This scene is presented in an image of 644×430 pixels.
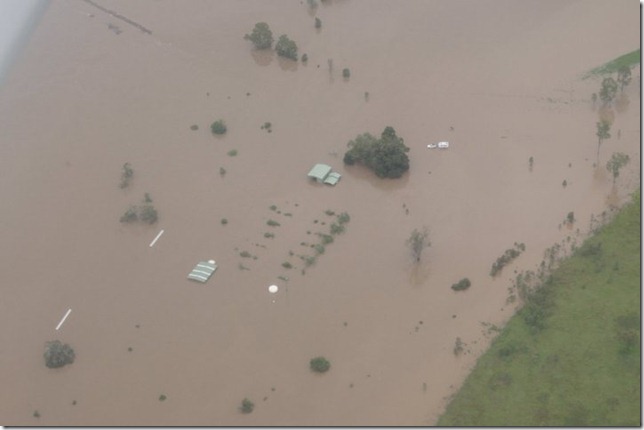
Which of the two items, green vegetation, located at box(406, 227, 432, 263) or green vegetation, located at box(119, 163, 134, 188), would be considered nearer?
green vegetation, located at box(406, 227, 432, 263)

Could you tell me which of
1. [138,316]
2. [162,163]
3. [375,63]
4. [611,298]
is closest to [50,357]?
[138,316]

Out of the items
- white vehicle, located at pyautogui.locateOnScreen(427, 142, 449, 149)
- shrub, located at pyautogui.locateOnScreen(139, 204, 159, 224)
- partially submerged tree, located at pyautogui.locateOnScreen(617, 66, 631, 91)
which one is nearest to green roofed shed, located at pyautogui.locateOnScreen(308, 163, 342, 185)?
white vehicle, located at pyautogui.locateOnScreen(427, 142, 449, 149)

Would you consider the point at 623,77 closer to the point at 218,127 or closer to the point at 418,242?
the point at 418,242

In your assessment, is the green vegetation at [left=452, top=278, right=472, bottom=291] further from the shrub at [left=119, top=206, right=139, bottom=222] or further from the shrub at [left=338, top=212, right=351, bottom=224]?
the shrub at [left=119, top=206, right=139, bottom=222]

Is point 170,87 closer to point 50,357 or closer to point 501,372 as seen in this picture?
point 50,357

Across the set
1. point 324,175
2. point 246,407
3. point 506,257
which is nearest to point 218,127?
point 324,175

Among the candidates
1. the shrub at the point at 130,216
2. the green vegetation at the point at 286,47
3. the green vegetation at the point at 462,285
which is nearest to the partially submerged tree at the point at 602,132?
the green vegetation at the point at 462,285

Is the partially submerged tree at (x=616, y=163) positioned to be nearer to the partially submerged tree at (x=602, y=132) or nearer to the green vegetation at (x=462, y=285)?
the partially submerged tree at (x=602, y=132)
